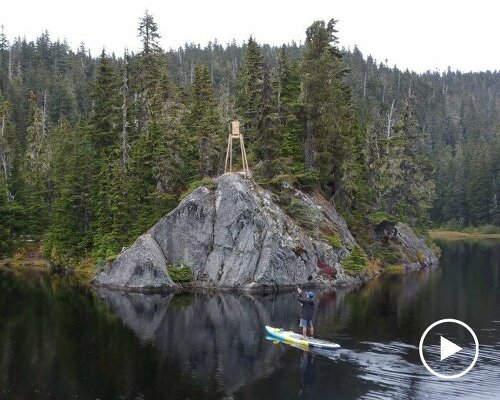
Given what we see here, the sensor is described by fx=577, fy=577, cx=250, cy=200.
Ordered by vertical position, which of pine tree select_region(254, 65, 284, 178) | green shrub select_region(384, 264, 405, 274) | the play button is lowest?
the play button

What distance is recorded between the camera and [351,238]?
194 ft

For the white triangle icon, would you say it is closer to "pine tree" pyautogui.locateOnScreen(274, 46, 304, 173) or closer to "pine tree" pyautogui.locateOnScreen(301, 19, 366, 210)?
"pine tree" pyautogui.locateOnScreen(274, 46, 304, 173)

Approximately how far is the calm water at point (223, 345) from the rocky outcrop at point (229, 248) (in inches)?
113

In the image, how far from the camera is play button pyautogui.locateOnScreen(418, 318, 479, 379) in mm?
25366

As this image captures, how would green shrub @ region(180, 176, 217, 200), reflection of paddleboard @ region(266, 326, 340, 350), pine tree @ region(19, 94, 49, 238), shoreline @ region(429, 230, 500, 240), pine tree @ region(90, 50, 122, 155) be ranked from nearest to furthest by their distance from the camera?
reflection of paddleboard @ region(266, 326, 340, 350)
green shrub @ region(180, 176, 217, 200)
pine tree @ region(90, 50, 122, 155)
pine tree @ region(19, 94, 49, 238)
shoreline @ region(429, 230, 500, 240)

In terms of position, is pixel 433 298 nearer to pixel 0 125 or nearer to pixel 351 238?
pixel 351 238

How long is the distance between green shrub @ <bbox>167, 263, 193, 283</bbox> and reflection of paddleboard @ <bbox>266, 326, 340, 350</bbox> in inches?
724

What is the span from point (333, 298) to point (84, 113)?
88522 millimetres

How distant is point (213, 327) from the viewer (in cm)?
3400

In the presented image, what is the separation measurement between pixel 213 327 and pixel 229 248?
15983 mm

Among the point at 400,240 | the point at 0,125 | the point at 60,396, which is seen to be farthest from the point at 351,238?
the point at 0,125

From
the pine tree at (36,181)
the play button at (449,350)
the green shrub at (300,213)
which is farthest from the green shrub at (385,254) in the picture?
the pine tree at (36,181)

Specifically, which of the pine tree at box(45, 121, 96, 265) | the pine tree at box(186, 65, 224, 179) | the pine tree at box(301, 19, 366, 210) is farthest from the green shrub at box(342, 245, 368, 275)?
the pine tree at box(45, 121, 96, 265)

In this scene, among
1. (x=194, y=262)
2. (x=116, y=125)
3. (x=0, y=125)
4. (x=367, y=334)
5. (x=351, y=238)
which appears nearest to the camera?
(x=367, y=334)
